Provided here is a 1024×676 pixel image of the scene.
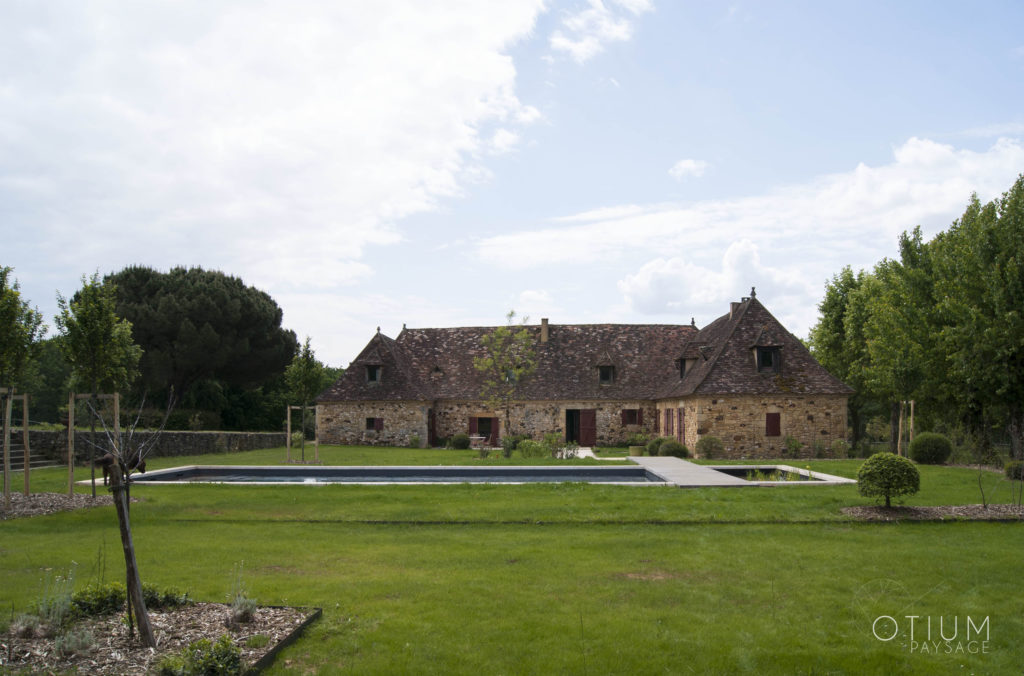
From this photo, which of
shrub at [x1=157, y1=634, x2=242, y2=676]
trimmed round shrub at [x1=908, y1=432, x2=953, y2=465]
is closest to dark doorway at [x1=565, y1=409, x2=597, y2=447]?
trimmed round shrub at [x1=908, y1=432, x2=953, y2=465]

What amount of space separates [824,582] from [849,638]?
1.79m

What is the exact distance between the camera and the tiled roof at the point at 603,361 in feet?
89.6

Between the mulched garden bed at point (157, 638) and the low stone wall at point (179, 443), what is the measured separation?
10.6m

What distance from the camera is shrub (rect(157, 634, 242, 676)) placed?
4887 mm

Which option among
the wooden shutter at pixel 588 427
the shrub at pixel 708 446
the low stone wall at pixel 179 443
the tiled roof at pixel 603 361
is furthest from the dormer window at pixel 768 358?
the low stone wall at pixel 179 443

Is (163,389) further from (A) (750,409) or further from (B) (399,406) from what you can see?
(A) (750,409)

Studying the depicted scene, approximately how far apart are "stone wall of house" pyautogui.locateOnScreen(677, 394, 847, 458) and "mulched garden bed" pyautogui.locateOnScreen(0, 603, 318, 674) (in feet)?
71.9

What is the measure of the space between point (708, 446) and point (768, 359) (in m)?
4.57

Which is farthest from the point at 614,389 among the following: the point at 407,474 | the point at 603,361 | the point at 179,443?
the point at 179,443

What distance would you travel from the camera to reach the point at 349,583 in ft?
25.1

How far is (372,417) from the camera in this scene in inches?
1310

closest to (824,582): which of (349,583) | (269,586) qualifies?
(349,583)

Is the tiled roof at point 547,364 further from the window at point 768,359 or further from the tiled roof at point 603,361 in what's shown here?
the window at point 768,359

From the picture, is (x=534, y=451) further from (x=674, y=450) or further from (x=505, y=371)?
(x=505, y=371)
